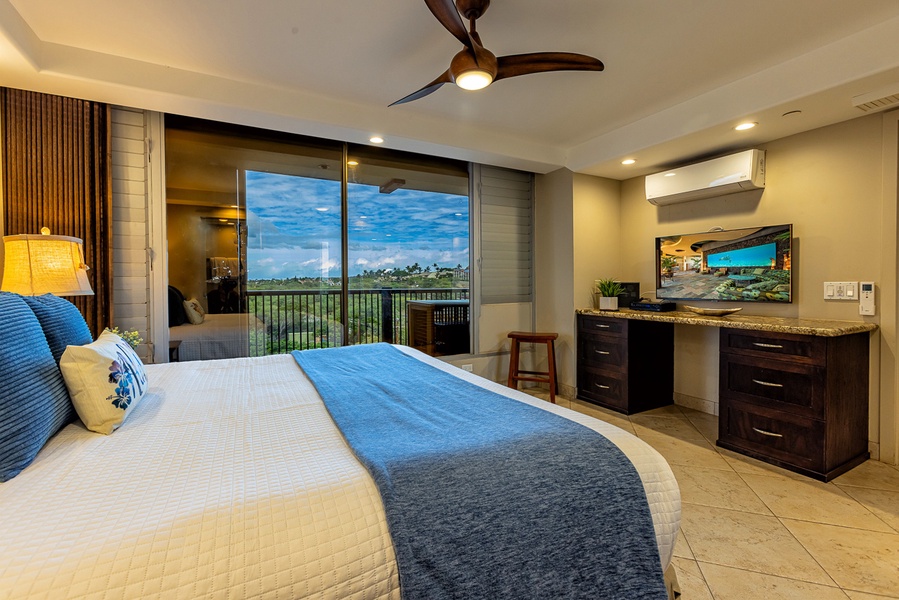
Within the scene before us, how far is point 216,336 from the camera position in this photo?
327 cm

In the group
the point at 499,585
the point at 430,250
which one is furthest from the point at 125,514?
the point at 430,250

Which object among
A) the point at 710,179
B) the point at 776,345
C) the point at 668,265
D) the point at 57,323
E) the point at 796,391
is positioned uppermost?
the point at 710,179

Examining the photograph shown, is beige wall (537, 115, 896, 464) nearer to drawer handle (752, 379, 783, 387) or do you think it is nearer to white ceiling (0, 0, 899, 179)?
white ceiling (0, 0, 899, 179)

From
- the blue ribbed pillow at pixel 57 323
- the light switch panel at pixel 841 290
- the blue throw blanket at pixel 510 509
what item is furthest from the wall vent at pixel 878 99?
the blue ribbed pillow at pixel 57 323

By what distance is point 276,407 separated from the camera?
5.04ft

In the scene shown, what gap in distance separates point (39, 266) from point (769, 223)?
4.71 meters

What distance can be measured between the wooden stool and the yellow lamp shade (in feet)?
11.0

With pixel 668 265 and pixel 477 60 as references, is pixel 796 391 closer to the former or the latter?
pixel 668 265

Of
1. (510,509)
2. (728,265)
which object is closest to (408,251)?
(728,265)

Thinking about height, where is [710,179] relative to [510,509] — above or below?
above

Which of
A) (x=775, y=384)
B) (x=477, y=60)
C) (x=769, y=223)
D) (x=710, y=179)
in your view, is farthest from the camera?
(x=710, y=179)

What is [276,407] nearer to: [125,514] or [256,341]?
[125,514]

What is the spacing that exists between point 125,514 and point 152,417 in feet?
2.31

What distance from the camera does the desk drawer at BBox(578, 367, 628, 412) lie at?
3.67 m
